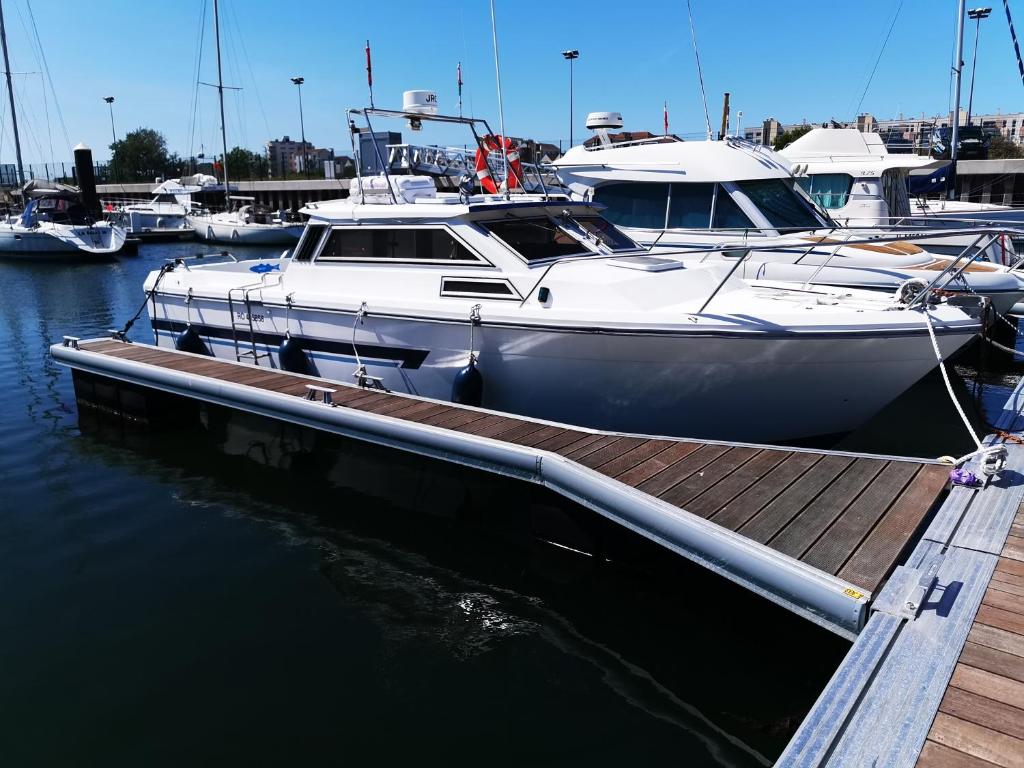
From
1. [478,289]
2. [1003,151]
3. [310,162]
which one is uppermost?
[310,162]

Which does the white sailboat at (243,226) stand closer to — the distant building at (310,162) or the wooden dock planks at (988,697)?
the distant building at (310,162)

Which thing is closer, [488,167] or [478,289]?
[478,289]

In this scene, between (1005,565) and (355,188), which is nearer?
(1005,565)

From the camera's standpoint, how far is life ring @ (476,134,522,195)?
9.06 m

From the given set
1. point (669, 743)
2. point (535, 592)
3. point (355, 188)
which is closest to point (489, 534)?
point (535, 592)

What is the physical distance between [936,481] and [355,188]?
6551 mm

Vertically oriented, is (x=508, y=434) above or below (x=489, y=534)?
above

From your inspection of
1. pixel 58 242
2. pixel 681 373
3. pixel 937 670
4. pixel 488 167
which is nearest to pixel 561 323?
pixel 681 373

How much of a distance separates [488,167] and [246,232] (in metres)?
30.0

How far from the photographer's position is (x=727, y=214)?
39.0ft

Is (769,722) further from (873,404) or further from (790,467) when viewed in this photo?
(873,404)

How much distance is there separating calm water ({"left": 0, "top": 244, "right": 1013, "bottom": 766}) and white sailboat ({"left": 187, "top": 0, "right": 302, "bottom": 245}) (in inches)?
1141

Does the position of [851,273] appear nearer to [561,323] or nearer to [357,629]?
[561,323]

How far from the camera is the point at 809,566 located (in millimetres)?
4078
